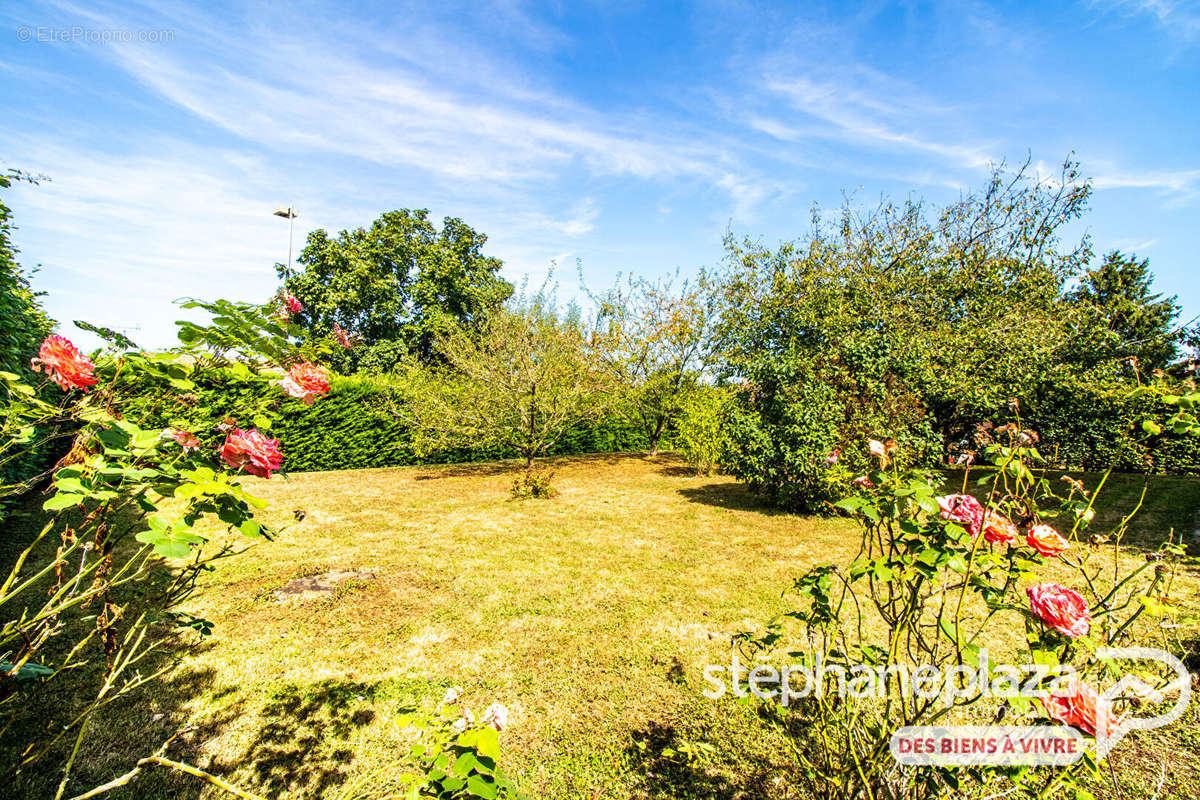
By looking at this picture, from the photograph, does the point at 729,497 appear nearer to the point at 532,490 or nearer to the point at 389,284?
the point at 532,490

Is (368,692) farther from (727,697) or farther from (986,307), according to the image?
(986,307)

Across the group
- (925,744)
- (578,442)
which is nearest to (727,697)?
(925,744)

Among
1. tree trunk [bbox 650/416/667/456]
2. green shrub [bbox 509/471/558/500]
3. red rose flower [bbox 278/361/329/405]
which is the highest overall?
red rose flower [bbox 278/361/329/405]

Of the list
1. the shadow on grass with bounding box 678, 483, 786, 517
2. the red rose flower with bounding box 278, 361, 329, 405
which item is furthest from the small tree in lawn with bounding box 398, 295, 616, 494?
the red rose flower with bounding box 278, 361, 329, 405

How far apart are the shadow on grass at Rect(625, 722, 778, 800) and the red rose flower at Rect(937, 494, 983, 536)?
184cm

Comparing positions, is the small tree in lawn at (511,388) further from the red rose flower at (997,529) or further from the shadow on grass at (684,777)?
the red rose flower at (997,529)

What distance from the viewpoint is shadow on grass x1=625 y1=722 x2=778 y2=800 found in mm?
2627

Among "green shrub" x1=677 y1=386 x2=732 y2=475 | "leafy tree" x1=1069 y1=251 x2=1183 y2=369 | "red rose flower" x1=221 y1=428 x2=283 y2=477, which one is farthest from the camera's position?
"leafy tree" x1=1069 y1=251 x2=1183 y2=369

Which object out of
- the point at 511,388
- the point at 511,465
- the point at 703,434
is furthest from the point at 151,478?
the point at 511,465

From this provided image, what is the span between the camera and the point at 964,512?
5.31 feet

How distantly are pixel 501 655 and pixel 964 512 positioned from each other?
3485 millimetres

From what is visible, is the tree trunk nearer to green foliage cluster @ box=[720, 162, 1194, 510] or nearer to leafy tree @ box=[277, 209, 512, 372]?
green foliage cluster @ box=[720, 162, 1194, 510]

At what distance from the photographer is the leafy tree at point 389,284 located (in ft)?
76.2

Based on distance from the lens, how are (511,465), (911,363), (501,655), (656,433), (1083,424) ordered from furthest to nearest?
(656,433) → (511,465) → (1083,424) → (911,363) → (501,655)
